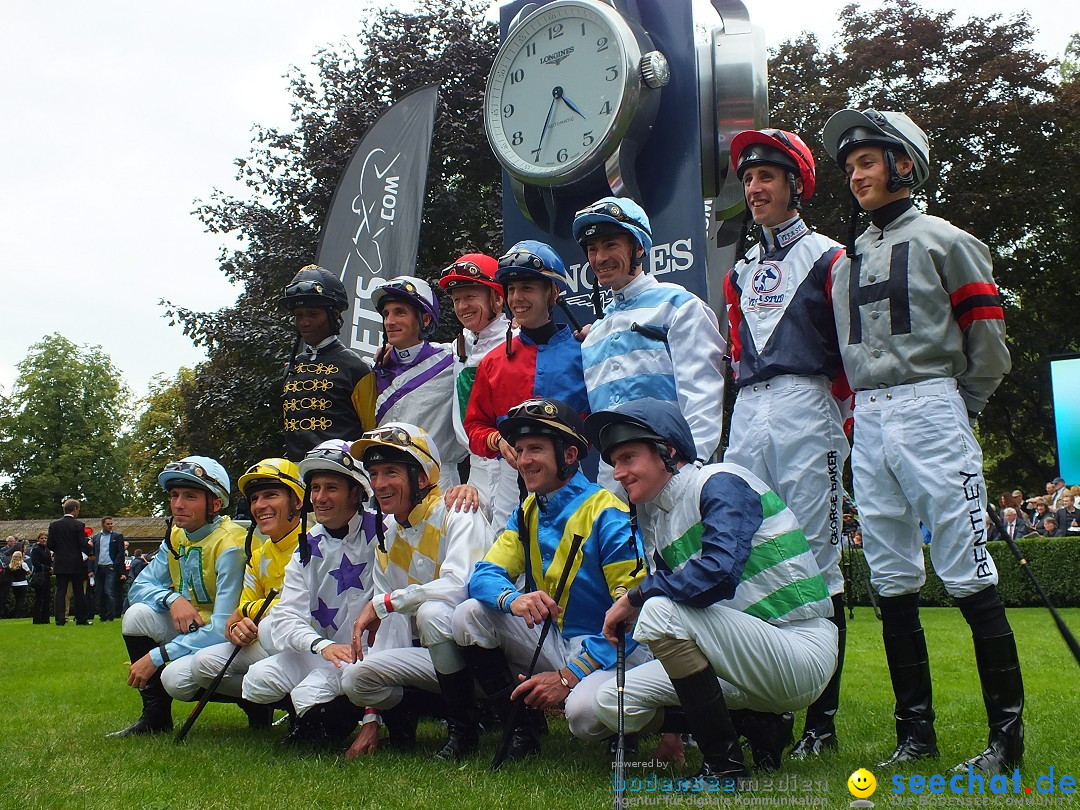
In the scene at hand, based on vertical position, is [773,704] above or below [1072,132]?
below

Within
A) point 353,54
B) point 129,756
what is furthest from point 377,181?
point 353,54

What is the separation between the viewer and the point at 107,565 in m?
20.7

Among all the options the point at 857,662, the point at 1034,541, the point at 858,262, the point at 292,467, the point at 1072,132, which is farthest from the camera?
the point at 1072,132

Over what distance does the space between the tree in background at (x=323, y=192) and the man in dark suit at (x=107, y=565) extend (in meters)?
3.26

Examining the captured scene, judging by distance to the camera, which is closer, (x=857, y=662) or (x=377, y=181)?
(x=857, y=662)

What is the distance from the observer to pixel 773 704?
12.8 feet

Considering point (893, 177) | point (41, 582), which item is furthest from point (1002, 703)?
point (41, 582)

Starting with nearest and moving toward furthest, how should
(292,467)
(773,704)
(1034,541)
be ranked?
1. (773,704)
2. (292,467)
3. (1034,541)

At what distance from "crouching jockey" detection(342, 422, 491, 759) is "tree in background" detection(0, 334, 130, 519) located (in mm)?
52613

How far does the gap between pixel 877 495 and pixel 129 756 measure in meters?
3.73

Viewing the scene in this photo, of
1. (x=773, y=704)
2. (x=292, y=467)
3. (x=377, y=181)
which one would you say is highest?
(x=377, y=181)

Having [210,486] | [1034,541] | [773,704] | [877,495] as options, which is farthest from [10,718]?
[1034,541]

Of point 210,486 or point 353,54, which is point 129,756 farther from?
point 353,54

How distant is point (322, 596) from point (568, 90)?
11.2ft
